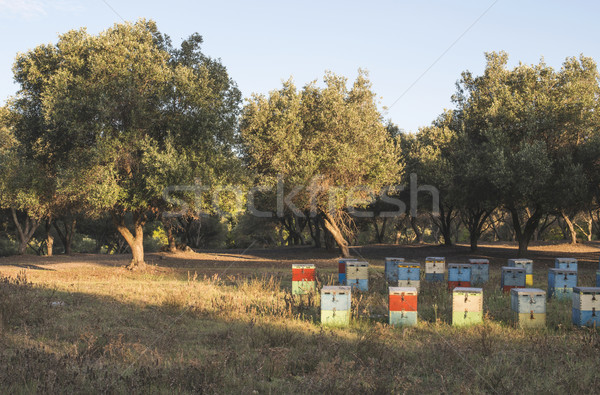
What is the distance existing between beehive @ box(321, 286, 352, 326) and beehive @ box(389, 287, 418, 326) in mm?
1014

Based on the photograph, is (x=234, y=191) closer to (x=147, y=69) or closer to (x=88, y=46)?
(x=147, y=69)

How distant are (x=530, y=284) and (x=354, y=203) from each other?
1213cm

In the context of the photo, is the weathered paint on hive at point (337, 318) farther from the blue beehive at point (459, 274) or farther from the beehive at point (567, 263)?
the beehive at point (567, 263)

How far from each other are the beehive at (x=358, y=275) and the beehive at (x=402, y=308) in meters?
→ 4.98

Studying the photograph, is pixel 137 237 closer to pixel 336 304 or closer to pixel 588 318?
pixel 336 304

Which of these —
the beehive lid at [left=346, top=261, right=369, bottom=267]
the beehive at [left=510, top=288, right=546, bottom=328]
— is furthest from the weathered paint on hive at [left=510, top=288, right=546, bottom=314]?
the beehive lid at [left=346, top=261, right=369, bottom=267]

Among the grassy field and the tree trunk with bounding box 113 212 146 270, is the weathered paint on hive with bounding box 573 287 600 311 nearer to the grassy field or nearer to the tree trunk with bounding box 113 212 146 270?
the grassy field

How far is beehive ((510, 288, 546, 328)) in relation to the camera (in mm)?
10938

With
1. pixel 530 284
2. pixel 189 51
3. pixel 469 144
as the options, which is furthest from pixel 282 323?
pixel 469 144

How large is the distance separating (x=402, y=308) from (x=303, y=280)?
500cm

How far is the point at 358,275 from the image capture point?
16219 mm

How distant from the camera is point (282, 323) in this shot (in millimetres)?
11188

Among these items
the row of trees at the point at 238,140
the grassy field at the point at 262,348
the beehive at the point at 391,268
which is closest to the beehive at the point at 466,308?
the grassy field at the point at 262,348

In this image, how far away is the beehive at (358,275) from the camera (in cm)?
1614
